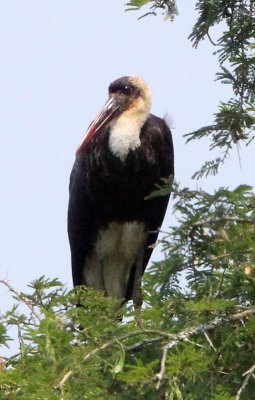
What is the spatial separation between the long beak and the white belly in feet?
1.85

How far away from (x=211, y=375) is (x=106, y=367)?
15.2 inches

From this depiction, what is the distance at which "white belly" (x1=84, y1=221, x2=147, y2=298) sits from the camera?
21.7 feet

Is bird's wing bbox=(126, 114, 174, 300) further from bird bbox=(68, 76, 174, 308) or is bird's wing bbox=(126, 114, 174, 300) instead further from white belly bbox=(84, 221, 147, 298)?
white belly bbox=(84, 221, 147, 298)

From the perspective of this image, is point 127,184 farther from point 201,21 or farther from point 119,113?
point 201,21

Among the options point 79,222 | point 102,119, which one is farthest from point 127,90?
point 79,222

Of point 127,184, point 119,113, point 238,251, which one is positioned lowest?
point 238,251

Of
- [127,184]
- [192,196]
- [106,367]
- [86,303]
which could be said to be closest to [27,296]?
[86,303]

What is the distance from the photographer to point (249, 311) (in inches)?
143

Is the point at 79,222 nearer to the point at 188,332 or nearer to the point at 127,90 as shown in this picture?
the point at 127,90

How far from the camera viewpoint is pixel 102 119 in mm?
6547

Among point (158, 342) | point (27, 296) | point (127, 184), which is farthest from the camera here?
point (127, 184)

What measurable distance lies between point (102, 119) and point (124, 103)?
0.71 ft

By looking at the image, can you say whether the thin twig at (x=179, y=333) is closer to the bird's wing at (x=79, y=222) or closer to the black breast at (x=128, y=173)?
the black breast at (x=128, y=173)

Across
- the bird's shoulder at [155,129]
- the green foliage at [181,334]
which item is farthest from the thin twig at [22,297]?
the bird's shoulder at [155,129]
